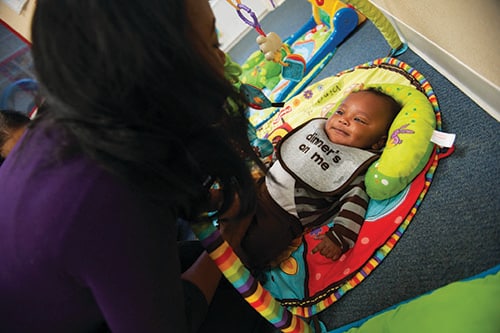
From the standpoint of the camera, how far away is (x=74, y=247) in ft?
1.77

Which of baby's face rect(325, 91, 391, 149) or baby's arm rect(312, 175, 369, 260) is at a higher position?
baby's face rect(325, 91, 391, 149)

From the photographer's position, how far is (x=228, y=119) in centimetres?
73

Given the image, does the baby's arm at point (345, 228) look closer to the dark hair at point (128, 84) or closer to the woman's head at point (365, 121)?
the woman's head at point (365, 121)

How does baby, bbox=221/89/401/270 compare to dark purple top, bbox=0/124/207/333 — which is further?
baby, bbox=221/89/401/270

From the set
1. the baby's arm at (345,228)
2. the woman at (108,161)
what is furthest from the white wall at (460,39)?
the woman at (108,161)

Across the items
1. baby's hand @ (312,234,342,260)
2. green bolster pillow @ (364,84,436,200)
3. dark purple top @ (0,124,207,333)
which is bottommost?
baby's hand @ (312,234,342,260)

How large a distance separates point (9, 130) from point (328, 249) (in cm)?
120

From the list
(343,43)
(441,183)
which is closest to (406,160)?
(441,183)

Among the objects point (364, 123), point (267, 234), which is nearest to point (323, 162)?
point (364, 123)

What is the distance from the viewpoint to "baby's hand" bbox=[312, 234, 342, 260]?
1.08 meters

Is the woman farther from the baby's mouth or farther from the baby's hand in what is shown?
the baby's mouth

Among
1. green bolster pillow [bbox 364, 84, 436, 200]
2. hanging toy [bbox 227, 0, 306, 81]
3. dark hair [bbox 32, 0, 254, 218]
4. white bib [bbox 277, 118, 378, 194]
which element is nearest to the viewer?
dark hair [bbox 32, 0, 254, 218]

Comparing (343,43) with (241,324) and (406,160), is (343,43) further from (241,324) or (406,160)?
(241,324)

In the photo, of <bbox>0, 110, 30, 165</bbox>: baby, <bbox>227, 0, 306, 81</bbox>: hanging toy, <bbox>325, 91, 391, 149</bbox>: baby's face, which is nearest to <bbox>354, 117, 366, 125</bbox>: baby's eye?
<bbox>325, 91, 391, 149</bbox>: baby's face
